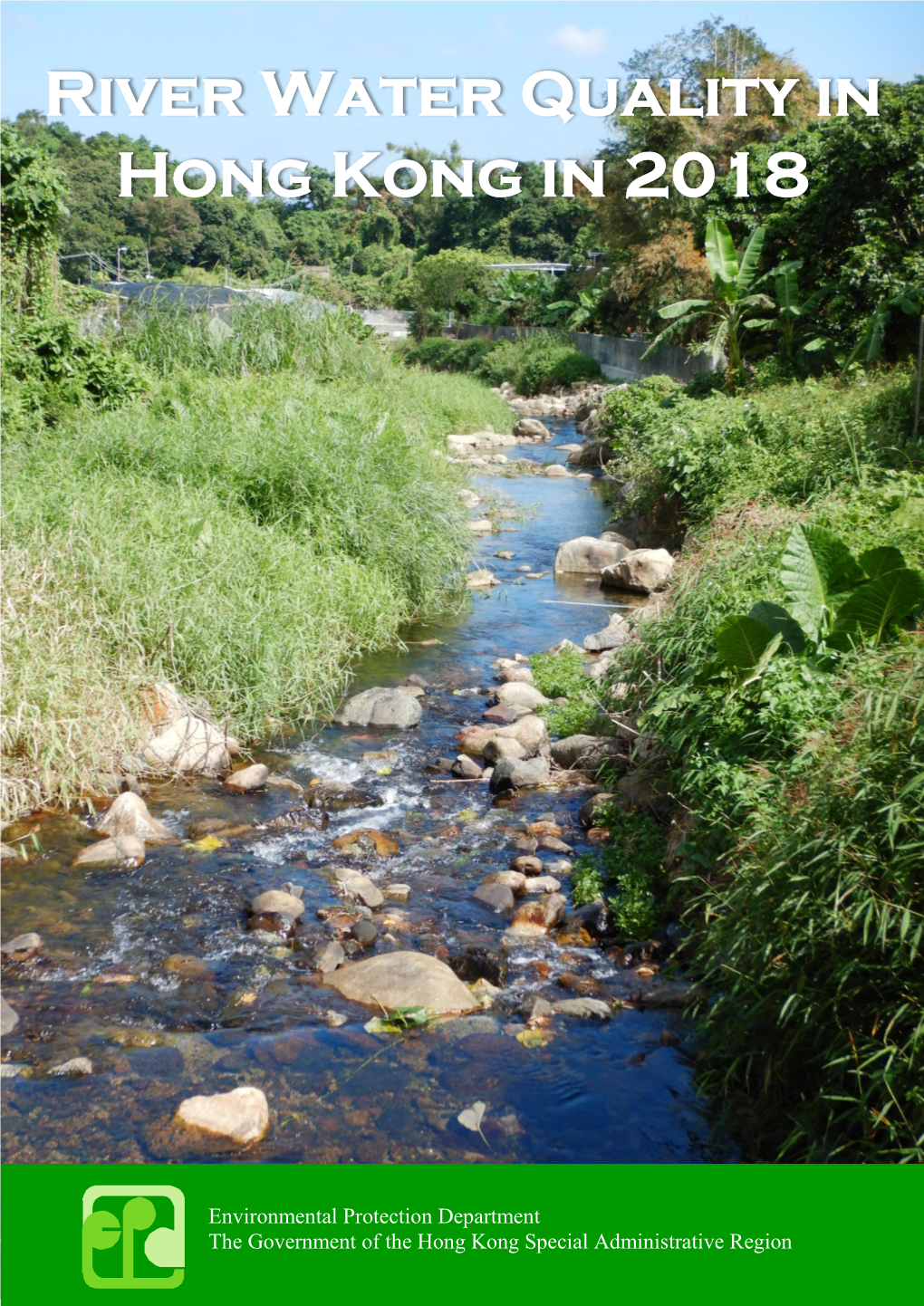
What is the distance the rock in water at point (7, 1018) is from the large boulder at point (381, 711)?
150 inches

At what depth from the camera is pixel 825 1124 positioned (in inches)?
134

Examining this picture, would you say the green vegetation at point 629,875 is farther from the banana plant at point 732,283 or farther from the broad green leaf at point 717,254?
the broad green leaf at point 717,254

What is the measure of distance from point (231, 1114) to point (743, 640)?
9.79 ft

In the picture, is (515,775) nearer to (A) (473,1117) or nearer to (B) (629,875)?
(B) (629,875)

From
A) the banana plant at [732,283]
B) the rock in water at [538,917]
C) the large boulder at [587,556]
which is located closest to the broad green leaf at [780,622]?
the rock in water at [538,917]

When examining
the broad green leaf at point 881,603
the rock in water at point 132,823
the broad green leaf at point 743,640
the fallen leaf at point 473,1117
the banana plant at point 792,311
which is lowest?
the fallen leaf at point 473,1117

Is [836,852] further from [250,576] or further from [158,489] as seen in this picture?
[158,489]

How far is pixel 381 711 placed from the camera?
8156mm

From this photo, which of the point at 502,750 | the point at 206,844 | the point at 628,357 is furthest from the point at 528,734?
the point at 628,357

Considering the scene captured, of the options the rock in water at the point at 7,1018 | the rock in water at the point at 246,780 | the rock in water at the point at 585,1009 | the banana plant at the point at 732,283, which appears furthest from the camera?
the banana plant at the point at 732,283

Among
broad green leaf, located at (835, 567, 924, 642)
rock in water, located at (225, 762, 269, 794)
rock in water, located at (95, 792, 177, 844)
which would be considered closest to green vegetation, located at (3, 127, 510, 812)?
rock in water, located at (95, 792, 177, 844)

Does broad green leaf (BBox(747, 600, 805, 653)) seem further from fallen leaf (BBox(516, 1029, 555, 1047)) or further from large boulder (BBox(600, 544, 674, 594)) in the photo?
large boulder (BBox(600, 544, 674, 594))

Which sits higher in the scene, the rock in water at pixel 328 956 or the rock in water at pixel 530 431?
the rock in water at pixel 530 431

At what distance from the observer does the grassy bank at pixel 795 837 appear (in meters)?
3.27
